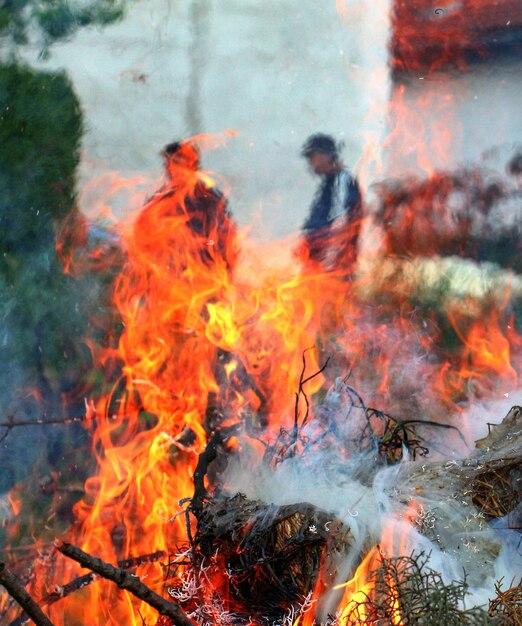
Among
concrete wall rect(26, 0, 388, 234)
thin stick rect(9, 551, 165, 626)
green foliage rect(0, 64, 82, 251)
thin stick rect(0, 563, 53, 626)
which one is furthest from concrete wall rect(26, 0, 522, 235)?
thin stick rect(0, 563, 53, 626)

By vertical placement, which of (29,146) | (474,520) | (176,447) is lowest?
(176,447)

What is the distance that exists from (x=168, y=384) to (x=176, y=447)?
0.54 metres

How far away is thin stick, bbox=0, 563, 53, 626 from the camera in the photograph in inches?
71.8

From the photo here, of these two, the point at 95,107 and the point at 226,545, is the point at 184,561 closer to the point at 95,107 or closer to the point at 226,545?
the point at 226,545

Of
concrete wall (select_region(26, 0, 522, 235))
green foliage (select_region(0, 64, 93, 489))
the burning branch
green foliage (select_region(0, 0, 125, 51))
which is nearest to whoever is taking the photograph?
the burning branch

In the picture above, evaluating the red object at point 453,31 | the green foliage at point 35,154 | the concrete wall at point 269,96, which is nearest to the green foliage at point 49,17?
the concrete wall at point 269,96

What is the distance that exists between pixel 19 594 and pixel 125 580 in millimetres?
276

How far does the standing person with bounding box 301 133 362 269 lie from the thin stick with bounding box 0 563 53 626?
3.60 m

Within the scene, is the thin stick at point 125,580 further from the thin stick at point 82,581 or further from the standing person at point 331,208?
the standing person at point 331,208

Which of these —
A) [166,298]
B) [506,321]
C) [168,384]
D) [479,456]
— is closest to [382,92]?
[506,321]

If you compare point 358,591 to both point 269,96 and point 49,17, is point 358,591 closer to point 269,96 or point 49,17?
point 269,96

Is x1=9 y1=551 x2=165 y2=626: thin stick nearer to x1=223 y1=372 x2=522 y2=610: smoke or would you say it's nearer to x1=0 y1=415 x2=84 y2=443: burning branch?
x1=223 y1=372 x2=522 y2=610: smoke

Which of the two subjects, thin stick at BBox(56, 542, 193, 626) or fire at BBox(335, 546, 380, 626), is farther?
fire at BBox(335, 546, 380, 626)

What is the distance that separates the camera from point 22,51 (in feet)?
15.2
